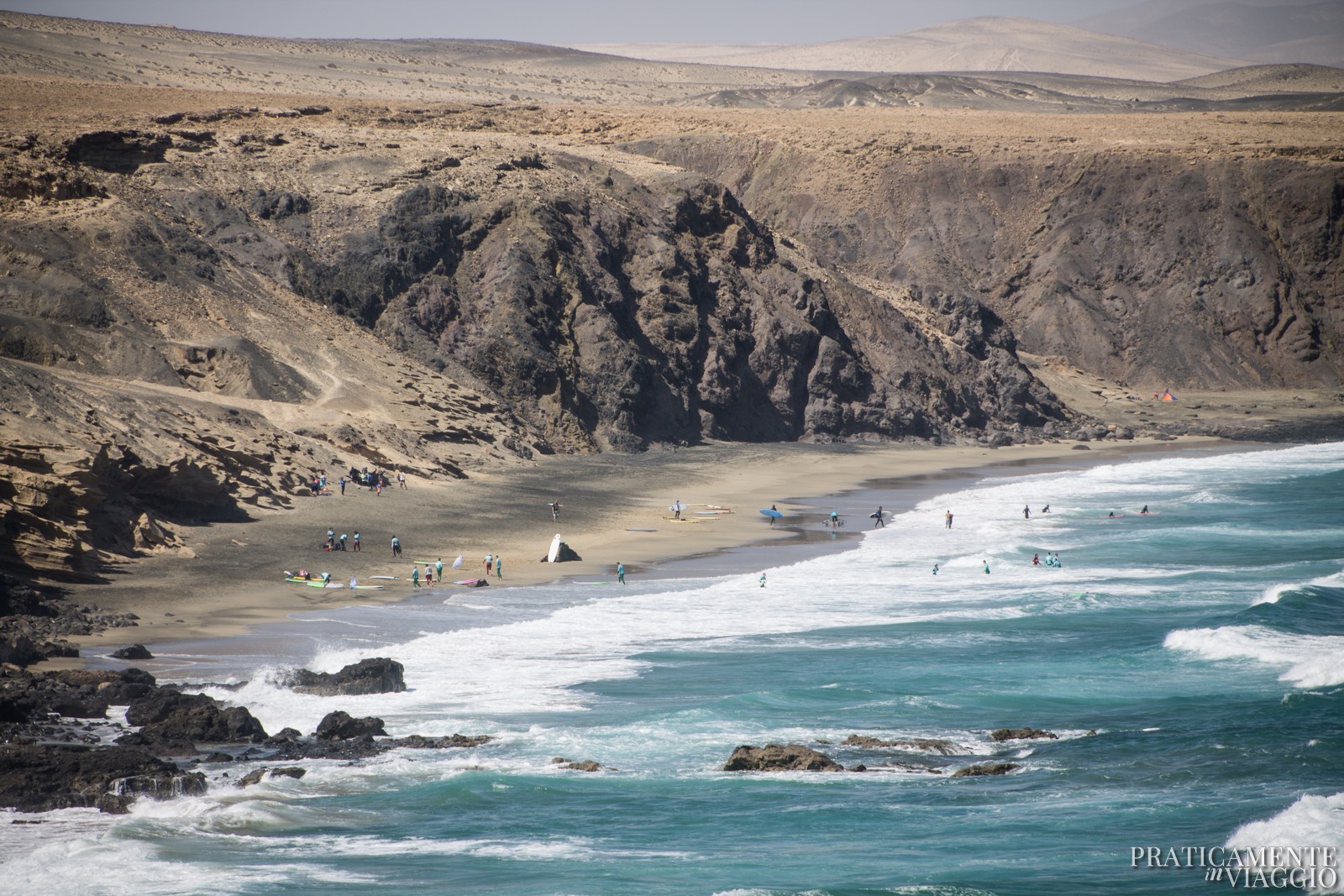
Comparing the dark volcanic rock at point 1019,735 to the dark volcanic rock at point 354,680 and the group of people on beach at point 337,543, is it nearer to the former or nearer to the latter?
the dark volcanic rock at point 354,680

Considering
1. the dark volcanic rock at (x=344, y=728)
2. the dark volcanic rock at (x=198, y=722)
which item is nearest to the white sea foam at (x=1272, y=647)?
the dark volcanic rock at (x=344, y=728)

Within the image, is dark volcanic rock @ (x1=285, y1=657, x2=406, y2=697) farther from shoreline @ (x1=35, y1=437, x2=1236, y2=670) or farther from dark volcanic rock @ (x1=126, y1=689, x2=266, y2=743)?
shoreline @ (x1=35, y1=437, x2=1236, y2=670)

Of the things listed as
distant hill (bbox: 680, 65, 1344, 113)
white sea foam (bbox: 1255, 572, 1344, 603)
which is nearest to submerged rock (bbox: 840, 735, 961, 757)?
white sea foam (bbox: 1255, 572, 1344, 603)

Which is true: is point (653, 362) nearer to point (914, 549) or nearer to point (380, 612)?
point (914, 549)

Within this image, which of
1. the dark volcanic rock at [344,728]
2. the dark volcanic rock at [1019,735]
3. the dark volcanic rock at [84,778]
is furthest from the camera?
the dark volcanic rock at [1019,735]

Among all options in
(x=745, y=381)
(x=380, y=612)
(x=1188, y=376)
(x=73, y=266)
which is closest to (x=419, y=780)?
(x=380, y=612)

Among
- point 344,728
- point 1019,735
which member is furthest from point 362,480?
point 1019,735
